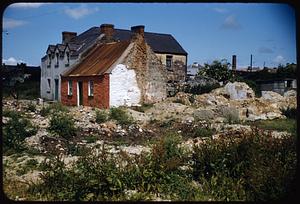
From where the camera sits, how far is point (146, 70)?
19.2 m

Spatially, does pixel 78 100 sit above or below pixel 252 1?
below

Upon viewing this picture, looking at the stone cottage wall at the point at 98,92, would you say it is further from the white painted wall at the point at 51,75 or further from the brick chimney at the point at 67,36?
the brick chimney at the point at 67,36

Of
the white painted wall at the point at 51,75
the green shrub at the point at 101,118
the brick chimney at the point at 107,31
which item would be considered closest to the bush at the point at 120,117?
the green shrub at the point at 101,118

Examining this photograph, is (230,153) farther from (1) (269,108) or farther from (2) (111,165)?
(1) (269,108)

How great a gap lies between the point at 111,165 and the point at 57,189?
0.64 meters

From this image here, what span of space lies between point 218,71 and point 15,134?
71.7 feet

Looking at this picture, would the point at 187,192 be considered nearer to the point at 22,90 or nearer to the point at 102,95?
the point at 102,95

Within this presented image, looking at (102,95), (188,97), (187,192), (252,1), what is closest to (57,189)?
(187,192)

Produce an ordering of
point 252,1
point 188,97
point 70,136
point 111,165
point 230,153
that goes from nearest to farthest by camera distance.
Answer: point 252,1 < point 111,165 < point 230,153 < point 70,136 < point 188,97

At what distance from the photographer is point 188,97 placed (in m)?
19.9

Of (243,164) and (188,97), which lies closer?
(243,164)

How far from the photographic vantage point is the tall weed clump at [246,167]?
3.91m

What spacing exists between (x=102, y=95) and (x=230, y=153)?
1279 centimetres

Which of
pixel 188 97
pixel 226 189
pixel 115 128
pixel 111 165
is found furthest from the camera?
pixel 188 97
